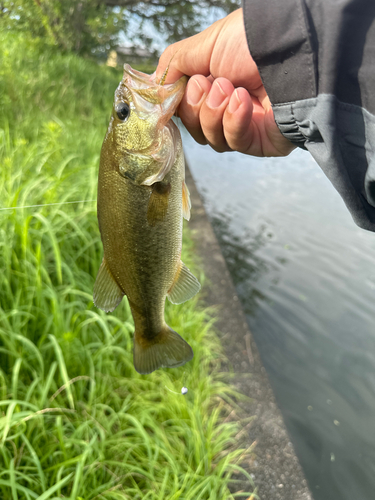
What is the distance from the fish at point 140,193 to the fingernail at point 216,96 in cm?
14

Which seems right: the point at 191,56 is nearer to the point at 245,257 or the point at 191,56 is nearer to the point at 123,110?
the point at 123,110

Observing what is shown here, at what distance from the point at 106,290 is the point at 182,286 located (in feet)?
1.02

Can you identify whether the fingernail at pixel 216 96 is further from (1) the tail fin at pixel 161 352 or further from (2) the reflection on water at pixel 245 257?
(2) the reflection on water at pixel 245 257

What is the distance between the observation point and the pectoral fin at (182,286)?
128cm

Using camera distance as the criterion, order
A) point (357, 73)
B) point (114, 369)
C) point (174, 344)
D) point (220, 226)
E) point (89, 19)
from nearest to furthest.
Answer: point (357, 73)
point (174, 344)
point (114, 369)
point (220, 226)
point (89, 19)

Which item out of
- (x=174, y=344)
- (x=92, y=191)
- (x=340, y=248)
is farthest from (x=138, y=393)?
(x=340, y=248)

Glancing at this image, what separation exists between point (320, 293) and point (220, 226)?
2.51 m

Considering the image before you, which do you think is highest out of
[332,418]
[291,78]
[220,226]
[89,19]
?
[89,19]

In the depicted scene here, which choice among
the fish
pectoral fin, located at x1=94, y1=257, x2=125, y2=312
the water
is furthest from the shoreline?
pectoral fin, located at x1=94, y1=257, x2=125, y2=312

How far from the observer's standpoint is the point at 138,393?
7.15 feet

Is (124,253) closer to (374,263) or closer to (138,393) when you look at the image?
(138,393)

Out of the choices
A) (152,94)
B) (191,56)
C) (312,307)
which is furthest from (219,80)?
(312,307)

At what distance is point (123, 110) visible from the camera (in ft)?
3.83

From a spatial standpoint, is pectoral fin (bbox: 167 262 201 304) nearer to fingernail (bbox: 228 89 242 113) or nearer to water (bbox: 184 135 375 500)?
fingernail (bbox: 228 89 242 113)
